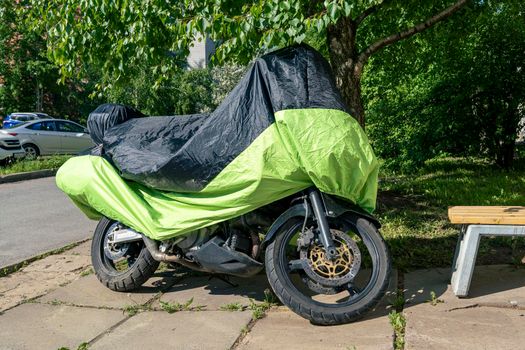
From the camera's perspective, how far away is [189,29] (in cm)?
485

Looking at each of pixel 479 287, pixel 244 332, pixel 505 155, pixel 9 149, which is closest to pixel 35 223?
pixel 244 332

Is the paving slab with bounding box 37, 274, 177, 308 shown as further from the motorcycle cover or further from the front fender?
the front fender

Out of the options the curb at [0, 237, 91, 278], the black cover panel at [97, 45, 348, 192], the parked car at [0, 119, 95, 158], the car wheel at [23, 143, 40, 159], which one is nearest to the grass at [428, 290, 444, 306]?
the black cover panel at [97, 45, 348, 192]

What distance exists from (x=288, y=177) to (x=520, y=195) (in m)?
5.15

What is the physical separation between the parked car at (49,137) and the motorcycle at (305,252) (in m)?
15.0

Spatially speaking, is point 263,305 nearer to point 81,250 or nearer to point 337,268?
point 337,268

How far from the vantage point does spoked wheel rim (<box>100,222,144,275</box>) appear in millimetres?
4586

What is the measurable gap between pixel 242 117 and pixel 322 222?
2.91 ft

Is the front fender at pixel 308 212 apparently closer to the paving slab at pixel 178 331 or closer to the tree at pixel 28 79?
the paving slab at pixel 178 331

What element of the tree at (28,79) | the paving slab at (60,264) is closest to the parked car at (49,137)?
the tree at (28,79)

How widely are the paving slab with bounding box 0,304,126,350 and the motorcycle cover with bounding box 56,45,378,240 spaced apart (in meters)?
0.70

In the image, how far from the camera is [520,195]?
7.61 metres

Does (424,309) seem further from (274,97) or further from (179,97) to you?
(179,97)

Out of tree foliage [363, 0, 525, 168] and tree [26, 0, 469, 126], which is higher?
tree [26, 0, 469, 126]
